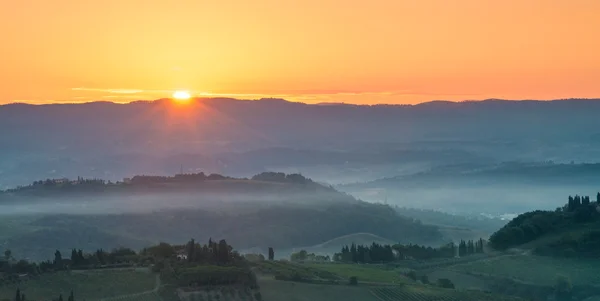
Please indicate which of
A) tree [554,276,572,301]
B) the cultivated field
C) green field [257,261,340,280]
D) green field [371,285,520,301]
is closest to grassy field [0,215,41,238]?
green field [257,261,340,280]

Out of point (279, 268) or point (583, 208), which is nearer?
point (279, 268)

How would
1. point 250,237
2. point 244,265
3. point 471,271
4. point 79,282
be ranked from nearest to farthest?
point 79,282 < point 244,265 < point 471,271 < point 250,237

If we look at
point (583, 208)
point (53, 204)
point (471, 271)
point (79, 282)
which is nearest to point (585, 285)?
point (471, 271)

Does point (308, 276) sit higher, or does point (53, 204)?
point (53, 204)

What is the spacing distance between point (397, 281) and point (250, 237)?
9065cm

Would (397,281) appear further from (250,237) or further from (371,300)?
(250,237)

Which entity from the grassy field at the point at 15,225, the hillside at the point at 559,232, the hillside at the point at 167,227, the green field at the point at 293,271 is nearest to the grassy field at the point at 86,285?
the green field at the point at 293,271

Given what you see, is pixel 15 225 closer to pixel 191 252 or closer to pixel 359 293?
pixel 191 252

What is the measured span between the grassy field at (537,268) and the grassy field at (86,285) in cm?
3937

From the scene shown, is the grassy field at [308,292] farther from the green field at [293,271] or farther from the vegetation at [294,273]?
the green field at [293,271]

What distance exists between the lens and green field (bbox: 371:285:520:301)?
284 ft

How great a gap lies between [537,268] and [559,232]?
19.6 m

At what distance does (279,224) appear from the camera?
639 ft

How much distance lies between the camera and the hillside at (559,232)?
11544 centimetres
